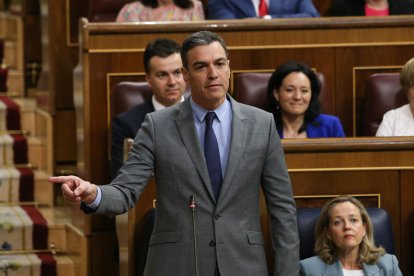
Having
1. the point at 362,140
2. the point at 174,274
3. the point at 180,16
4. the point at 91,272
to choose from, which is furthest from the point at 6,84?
the point at 174,274

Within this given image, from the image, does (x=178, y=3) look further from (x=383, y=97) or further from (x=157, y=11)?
(x=383, y=97)

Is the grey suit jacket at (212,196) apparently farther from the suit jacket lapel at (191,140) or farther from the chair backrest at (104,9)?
the chair backrest at (104,9)

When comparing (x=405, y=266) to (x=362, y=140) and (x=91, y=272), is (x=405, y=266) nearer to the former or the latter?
(x=362, y=140)

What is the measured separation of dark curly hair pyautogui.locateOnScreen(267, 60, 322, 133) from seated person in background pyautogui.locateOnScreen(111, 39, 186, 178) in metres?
0.20

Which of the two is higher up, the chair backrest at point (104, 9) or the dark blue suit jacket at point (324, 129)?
the chair backrest at point (104, 9)

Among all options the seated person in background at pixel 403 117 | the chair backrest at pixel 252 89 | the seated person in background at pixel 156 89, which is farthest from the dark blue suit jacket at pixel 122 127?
the seated person in background at pixel 403 117

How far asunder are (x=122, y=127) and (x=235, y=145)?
2.45 ft

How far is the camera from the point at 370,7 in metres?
2.69

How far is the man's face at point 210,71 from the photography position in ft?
4.65

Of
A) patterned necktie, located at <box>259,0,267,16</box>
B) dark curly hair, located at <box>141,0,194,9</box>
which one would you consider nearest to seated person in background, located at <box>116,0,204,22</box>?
dark curly hair, located at <box>141,0,194,9</box>

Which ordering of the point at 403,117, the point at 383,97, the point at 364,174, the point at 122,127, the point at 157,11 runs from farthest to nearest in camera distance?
the point at 157,11 → the point at 383,97 → the point at 403,117 → the point at 122,127 → the point at 364,174

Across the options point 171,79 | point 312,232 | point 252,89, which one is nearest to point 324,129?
point 252,89

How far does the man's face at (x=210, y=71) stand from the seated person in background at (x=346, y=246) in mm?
444

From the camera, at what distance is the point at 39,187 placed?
2.65m
